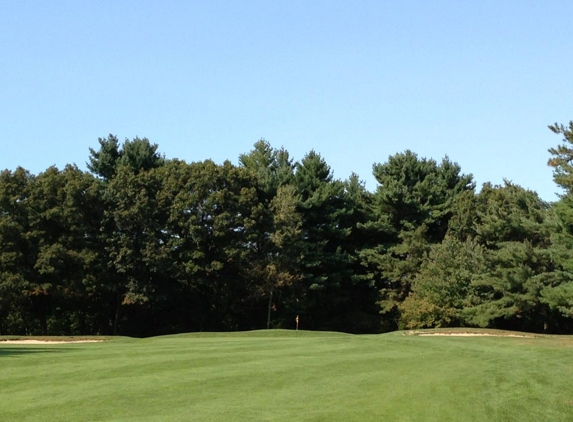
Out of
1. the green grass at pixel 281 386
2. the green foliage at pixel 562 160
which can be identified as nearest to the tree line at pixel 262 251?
the green foliage at pixel 562 160

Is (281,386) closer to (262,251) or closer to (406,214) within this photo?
(262,251)

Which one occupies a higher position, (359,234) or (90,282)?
(359,234)

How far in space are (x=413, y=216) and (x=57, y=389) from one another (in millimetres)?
52566

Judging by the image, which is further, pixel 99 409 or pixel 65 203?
pixel 65 203

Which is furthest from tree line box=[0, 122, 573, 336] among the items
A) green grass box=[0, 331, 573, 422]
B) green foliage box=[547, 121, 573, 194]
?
green grass box=[0, 331, 573, 422]

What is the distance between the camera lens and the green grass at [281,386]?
35.7ft

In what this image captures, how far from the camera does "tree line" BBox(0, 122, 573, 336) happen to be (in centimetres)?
4766

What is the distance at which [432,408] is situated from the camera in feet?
38.4

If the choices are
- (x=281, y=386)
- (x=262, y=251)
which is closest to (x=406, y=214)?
(x=262, y=251)

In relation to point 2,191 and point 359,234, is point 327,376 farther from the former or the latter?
point 359,234

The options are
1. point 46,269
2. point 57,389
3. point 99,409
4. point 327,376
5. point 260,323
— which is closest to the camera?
point 99,409

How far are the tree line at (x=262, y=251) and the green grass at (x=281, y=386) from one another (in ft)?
78.6

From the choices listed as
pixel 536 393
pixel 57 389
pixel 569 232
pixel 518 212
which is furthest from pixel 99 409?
pixel 518 212

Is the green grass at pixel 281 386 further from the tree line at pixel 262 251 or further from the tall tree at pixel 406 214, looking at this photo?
the tall tree at pixel 406 214
